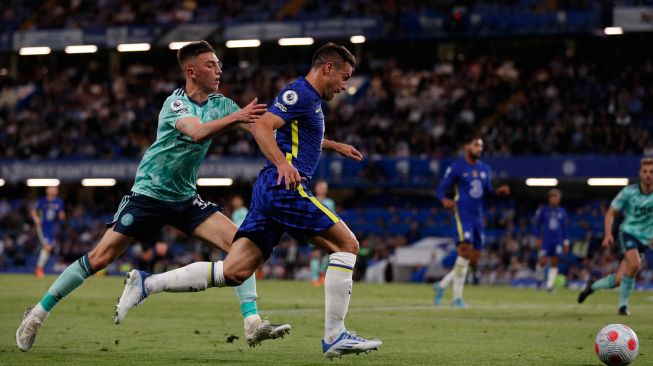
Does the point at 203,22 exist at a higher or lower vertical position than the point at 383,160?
higher

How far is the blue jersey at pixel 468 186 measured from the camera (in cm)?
1873

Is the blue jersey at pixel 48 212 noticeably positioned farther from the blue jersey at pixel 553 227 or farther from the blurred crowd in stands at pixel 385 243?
the blue jersey at pixel 553 227

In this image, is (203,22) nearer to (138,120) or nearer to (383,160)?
(138,120)

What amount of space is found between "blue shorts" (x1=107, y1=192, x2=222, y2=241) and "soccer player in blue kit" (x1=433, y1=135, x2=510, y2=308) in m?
8.74

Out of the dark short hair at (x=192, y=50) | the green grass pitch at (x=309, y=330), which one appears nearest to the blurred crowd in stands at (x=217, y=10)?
the green grass pitch at (x=309, y=330)

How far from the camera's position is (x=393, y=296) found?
72.1 feet

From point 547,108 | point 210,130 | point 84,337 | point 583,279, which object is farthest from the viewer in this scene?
point 547,108

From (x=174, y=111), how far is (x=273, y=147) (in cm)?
149

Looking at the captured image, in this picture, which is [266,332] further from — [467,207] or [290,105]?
[467,207]

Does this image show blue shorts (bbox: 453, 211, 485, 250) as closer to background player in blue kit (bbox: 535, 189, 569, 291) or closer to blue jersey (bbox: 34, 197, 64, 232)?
background player in blue kit (bbox: 535, 189, 569, 291)

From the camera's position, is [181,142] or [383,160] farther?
[383,160]

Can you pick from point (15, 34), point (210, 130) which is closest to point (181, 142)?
→ point (210, 130)

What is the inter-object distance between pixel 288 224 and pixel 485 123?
2946 cm

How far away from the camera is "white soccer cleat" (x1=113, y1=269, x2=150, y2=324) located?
929 centimetres
